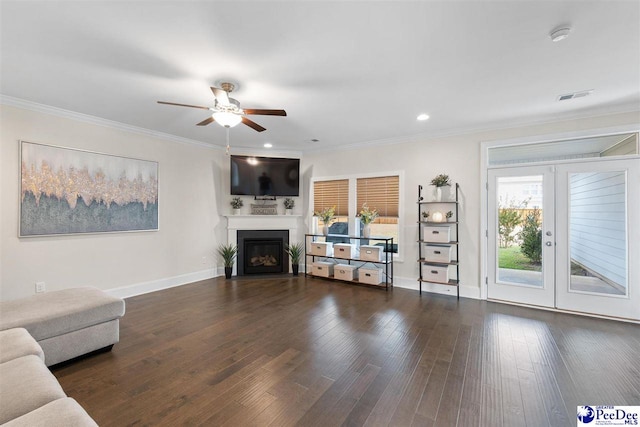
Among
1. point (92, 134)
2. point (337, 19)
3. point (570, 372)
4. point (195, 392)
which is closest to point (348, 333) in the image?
point (195, 392)

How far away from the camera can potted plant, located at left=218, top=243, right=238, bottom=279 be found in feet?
18.3

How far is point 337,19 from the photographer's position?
1965 mm

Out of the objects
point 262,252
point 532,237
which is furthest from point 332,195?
point 532,237

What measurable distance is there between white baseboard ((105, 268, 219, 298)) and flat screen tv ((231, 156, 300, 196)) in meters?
1.71

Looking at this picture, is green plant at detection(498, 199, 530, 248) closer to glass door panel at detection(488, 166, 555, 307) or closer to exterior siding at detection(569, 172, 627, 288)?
glass door panel at detection(488, 166, 555, 307)

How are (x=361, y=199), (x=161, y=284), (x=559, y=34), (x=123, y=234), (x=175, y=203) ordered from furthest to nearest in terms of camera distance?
(x=361, y=199) < (x=175, y=203) < (x=161, y=284) < (x=123, y=234) < (x=559, y=34)

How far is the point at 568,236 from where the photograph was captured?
378 cm

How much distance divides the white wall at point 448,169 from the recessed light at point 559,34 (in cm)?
230

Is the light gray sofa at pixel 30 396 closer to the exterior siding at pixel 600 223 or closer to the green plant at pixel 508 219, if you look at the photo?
the green plant at pixel 508 219

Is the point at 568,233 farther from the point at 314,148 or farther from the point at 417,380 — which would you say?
the point at 314,148

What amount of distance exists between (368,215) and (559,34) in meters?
3.51

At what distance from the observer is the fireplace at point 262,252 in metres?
5.82

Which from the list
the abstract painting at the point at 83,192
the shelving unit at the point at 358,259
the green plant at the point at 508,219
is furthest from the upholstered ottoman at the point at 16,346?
the green plant at the point at 508,219

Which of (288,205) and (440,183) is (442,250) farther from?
(288,205)
